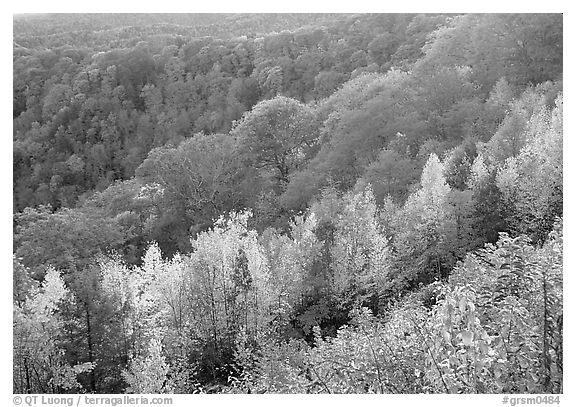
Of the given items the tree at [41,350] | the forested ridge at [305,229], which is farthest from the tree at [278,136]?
the tree at [41,350]

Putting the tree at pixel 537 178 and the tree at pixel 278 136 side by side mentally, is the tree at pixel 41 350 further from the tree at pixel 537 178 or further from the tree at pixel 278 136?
the tree at pixel 537 178

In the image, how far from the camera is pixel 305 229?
29.5 ft

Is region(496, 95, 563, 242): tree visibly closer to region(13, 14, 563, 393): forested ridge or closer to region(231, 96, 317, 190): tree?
region(13, 14, 563, 393): forested ridge

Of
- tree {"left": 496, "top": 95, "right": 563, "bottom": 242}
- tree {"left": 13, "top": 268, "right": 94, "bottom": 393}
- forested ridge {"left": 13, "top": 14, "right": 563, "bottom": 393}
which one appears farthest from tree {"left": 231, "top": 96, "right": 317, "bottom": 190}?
tree {"left": 13, "top": 268, "right": 94, "bottom": 393}

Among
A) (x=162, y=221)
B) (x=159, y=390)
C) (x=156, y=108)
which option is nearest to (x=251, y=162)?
(x=162, y=221)

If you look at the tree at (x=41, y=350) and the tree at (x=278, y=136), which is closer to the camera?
the tree at (x=41, y=350)

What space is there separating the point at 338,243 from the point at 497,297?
3040 mm

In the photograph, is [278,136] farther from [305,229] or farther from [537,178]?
[537,178]

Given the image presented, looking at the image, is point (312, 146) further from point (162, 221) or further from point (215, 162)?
point (162, 221)

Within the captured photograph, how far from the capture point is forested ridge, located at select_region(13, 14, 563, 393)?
6324mm

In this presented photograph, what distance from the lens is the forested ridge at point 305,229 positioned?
6324mm

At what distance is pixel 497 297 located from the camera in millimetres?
6211

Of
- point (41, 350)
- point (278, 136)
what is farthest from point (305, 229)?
point (41, 350)

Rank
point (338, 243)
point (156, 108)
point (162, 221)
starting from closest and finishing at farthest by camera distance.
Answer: point (338, 243) → point (162, 221) → point (156, 108)
